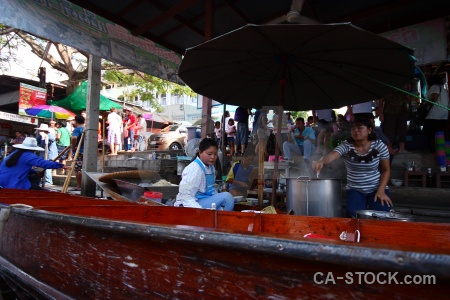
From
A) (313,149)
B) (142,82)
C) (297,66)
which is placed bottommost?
(313,149)

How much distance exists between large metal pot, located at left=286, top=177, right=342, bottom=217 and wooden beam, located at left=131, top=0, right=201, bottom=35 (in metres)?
3.77

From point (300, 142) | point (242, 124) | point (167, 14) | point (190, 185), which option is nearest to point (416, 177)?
point (300, 142)

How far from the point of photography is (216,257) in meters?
1.10

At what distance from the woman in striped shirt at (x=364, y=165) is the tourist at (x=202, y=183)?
118 cm

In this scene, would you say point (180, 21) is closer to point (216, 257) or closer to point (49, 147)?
point (216, 257)

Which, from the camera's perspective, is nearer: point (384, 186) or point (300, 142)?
point (384, 186)

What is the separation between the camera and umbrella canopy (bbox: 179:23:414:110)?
292 centimetres

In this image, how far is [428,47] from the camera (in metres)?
4.87

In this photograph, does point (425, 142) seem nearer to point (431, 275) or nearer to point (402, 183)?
point (402, 183)

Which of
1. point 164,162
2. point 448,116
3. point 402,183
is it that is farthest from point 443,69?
point 164,162

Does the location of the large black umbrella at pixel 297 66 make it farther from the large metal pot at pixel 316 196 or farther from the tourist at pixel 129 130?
the tourist at pixel 129 130

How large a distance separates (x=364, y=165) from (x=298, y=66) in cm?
165

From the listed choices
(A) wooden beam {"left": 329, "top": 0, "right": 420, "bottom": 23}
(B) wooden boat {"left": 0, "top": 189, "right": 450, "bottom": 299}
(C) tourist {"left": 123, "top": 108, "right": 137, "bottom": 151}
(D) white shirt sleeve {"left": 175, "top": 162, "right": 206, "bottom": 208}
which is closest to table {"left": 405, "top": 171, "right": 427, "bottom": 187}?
(A) wooden beam {"left": 329, "top": 0, "right": 420, "bottom": 23}

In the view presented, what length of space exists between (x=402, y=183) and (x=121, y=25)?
628 cm
